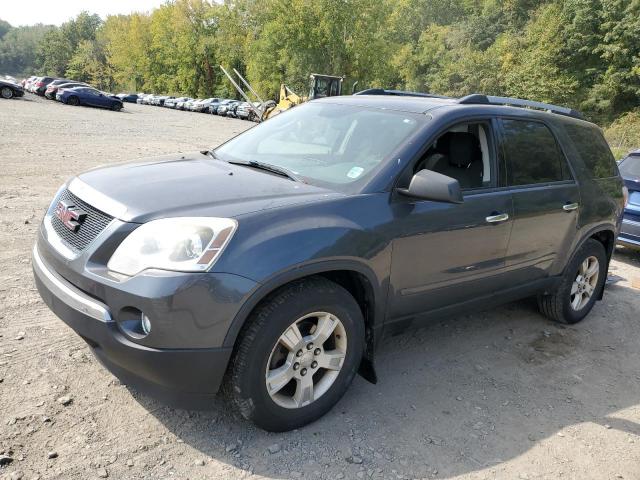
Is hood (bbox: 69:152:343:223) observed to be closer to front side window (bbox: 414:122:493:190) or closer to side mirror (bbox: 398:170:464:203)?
side mirror (bbox: 398:170:464:203)

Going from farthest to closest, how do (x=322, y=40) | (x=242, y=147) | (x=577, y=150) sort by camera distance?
(x=322, y=40)
(x=577, y=150)
(x=242, y=147)

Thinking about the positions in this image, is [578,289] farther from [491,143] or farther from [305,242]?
[305,242]

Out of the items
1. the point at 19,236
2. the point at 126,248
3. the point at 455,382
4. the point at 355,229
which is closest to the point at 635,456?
the point at 455,382

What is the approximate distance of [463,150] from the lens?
12.6 ft

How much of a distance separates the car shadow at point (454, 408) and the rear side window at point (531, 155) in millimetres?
1280

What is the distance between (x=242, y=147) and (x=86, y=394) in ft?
6.41

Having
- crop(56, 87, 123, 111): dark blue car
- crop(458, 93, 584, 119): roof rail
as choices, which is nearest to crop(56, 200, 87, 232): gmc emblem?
crop(458, 93, 584, 119): roof rail

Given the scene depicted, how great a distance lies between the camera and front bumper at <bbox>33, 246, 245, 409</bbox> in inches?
95.3

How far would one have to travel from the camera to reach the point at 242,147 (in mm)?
3916

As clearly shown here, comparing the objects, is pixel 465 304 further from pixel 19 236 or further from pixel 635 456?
pixel 19 236

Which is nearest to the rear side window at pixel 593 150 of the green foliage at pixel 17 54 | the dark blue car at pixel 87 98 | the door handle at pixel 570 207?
the door handle at pixel 570 207

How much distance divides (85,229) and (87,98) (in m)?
37.7

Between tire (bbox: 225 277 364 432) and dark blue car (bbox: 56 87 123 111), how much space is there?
121 feet

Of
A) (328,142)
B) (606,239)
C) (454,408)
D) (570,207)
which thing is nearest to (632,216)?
(606,239)
